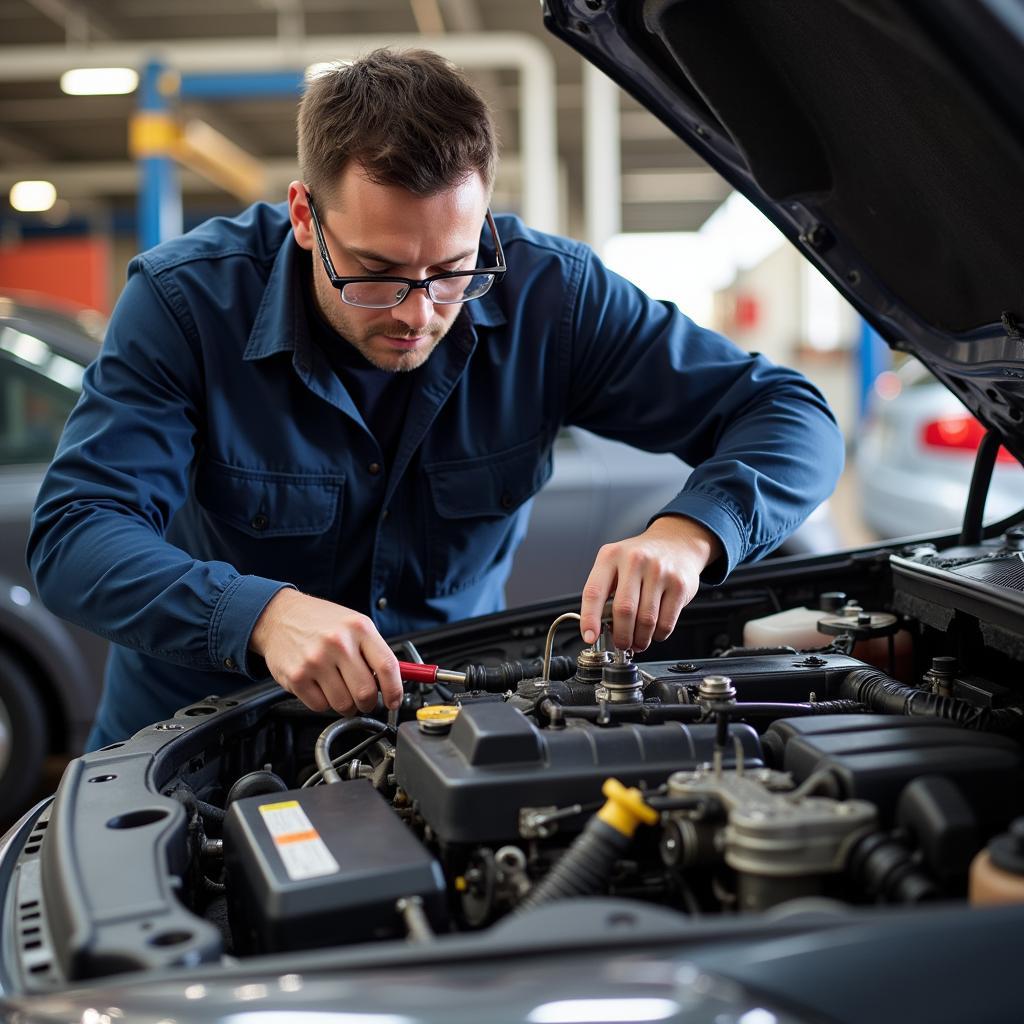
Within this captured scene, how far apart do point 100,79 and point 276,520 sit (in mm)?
8314

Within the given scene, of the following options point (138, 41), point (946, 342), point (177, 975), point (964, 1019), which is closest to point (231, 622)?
point (177, 975)

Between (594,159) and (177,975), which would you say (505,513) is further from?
(594,159)

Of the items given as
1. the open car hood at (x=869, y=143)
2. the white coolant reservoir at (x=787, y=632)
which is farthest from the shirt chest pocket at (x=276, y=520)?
the open car hood at (x=869, y=143)

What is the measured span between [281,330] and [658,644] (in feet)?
2.65

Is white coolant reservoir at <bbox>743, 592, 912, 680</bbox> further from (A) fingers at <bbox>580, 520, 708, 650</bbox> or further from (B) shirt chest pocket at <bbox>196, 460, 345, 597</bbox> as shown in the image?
(B) shirt chest pocket at <bbox>196, 460, 345, 597</bbox>

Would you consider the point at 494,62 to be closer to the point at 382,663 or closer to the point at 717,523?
the point at 717,523

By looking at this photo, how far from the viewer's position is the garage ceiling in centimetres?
966

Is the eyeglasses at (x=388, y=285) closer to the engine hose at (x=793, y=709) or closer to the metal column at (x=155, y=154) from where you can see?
the engine hose at (x=793, y=709)

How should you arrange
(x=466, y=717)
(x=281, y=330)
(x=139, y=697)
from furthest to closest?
(x=139, y=697)
(x=281, y=330)
(x=466, y=717)

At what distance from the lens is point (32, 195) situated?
56.6ft

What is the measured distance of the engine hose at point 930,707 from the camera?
52.9 inches

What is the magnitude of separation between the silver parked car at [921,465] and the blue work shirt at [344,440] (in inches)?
103

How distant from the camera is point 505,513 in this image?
2037 mm

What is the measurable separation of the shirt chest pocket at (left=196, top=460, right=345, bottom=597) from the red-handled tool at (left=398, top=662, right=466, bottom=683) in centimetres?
45
